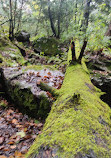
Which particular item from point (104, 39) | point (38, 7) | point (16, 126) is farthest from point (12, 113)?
point (38, 7)

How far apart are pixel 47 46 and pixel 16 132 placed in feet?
30.0

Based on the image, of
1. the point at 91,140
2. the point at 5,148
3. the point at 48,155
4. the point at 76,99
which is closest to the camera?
the point at 48,155

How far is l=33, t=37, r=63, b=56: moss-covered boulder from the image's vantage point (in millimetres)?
10423

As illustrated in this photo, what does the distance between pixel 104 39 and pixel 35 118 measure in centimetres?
528

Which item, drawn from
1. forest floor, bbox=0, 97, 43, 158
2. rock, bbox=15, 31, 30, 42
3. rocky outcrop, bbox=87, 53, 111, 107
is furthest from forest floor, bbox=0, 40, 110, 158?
rock, bbox=15, 31, 30, 42

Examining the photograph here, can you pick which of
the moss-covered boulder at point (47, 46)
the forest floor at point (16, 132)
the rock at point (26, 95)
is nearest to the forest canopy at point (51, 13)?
the moss-covered boulder at point (47, 46)

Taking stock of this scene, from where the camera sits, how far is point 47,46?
35.0ft

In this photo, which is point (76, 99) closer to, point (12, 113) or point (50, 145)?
point (50, 145)

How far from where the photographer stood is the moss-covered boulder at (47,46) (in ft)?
34.2

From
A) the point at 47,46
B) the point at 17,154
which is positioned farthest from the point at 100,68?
the point at 47,46

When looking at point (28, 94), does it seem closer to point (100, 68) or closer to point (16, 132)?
point (16, 132)

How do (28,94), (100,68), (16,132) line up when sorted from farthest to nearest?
(100,68) → (28,94) → (16,132)

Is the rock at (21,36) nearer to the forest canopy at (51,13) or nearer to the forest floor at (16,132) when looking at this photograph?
the forest canopy at (51,13)

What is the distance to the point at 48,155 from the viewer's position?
1.00 meters
